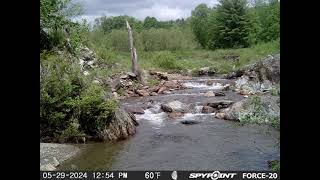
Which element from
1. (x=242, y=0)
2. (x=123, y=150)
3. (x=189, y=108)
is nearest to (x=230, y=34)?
(x=242, y=0)

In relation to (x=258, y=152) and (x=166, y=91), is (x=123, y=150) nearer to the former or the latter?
(x=258, y=152)

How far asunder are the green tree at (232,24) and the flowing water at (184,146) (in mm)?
1794

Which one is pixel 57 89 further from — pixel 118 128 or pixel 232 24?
pixel 232 24

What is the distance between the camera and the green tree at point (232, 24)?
7.93 m

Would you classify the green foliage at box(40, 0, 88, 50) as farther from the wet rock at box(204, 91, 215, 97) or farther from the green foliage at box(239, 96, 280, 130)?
the wet rock at box(204, 91, 215, 97)

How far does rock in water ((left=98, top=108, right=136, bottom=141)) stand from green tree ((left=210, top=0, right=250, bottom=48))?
2483 mm

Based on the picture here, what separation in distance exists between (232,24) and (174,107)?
2.46 meters

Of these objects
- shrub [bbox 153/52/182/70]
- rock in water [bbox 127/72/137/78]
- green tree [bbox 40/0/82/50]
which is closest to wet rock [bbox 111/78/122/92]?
rock in water [bbox 127/72/137/78]

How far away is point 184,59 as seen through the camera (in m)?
9.91

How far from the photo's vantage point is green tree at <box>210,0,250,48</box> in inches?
312

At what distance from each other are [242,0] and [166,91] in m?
2.06

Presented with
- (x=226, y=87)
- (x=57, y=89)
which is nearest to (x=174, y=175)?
(x=57, y=89)
